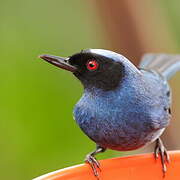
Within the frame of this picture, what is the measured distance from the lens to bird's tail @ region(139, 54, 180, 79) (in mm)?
4238

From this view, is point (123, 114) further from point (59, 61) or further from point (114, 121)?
point (59, 61)

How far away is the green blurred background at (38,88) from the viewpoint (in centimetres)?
426

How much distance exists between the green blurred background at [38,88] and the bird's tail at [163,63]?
8 cm

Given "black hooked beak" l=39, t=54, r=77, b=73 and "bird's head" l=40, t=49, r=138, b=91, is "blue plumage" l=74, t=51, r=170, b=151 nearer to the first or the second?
"bird's head" l=40, t=49, r=138, b=91

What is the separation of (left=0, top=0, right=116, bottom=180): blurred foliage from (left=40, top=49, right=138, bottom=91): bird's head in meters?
1.05

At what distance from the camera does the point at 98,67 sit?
10.4ft

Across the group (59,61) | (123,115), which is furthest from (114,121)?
(59,61)

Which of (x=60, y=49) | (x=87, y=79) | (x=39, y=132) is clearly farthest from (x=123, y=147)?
(x=60, y=49)

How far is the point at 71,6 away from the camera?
4.95 m

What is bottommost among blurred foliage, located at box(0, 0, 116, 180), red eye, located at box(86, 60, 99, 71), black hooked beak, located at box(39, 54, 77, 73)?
blurred foliage, located at box(0, 0, 116, 180)

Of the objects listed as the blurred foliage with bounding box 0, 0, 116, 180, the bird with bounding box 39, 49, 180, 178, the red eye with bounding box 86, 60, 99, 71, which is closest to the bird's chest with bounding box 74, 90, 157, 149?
the bird with bounding box 39, 49, 180, 178

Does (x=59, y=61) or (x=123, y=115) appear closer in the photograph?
(x=59, y=61)

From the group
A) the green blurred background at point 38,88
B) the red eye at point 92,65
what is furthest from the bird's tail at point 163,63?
the red eye at point 92,65

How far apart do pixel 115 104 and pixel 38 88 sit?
1.25 m
